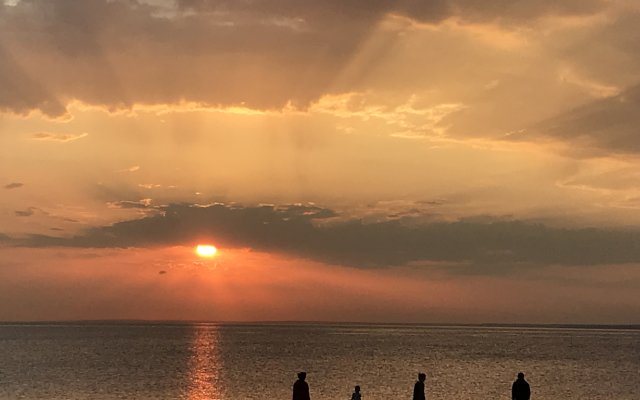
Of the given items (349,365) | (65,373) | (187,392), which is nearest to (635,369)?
(349,365)

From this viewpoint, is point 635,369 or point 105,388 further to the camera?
point 635,369

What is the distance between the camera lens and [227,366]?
9319cm

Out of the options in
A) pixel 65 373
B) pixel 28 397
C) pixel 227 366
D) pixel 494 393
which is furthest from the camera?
pixel 227 366

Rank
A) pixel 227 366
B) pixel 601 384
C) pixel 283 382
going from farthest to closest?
1. pixel 227 366
2. pixel 601 384
3. pixel 283 382

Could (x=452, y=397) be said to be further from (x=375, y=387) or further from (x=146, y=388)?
(x=146, y=388)

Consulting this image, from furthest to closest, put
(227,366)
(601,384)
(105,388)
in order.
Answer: (227,366)
(601,384)
(105,388)

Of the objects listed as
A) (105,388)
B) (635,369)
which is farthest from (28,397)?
(635,369)

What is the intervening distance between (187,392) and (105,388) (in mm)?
8234

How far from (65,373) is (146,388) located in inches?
846

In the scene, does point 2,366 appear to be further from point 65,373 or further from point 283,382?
point 283,382

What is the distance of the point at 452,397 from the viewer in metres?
57.3

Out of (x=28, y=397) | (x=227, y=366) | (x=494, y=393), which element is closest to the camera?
(x=28, y=397)

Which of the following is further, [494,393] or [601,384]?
[601,384]

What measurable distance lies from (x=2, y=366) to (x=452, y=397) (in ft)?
203
